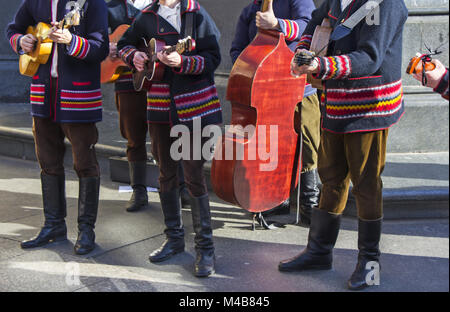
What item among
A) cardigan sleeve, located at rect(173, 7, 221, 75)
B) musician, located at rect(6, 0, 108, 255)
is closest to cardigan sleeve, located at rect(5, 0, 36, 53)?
musician, located at rect(6, 0, 108, 255)


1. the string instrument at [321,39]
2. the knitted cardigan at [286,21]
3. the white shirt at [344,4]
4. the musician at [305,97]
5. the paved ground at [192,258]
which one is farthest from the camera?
the musician at [305,97]

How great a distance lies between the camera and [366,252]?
133 inches

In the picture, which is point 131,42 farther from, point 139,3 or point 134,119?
point 139,3

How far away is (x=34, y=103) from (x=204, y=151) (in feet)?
3.70

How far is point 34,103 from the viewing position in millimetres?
3941

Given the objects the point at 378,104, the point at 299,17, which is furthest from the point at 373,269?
the point at 299,17

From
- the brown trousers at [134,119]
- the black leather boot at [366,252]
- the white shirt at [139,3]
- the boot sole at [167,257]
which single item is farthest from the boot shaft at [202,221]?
the white shirt at [139,3]

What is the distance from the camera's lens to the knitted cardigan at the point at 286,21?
157 inches

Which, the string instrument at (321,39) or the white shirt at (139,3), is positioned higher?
the white shirt at (139,3)

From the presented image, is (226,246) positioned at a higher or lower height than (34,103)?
lower

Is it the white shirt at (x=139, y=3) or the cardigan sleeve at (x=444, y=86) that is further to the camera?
the white shirt at (x=139, y=3)

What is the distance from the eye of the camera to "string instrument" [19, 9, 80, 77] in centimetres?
373

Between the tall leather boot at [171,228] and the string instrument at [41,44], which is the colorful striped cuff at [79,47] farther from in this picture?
the tall leather boot at [171,228]
